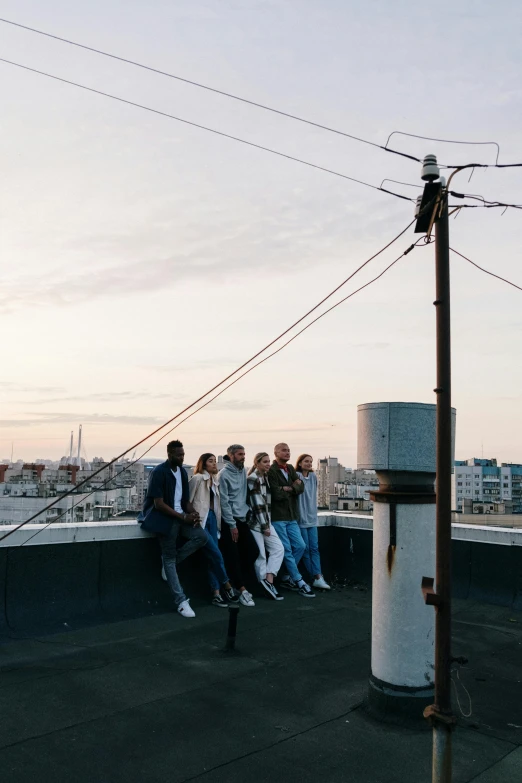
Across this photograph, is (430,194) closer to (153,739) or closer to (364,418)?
(364,418)

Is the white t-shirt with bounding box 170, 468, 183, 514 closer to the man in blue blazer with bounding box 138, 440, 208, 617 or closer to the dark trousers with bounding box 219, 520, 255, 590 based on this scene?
the man in blue blazer with bounding box 138, 440, 208, 617

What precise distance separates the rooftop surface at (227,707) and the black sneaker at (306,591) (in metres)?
1.39

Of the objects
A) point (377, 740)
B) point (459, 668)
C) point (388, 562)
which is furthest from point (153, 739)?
point (459, 668)

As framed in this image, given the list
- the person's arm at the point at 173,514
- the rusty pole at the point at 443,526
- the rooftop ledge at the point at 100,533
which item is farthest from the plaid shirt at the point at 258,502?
the rusty pole at the point at 443,526

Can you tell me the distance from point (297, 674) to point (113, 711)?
1729 mm

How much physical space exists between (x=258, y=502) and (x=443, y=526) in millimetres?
5684

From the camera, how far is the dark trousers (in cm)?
875

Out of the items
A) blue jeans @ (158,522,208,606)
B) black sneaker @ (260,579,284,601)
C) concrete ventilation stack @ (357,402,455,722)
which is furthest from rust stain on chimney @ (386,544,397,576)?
black sneaker @ (260,579,284,601)

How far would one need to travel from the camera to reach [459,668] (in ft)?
20.4

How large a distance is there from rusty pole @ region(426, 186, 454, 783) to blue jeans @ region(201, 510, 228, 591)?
A: 5.09 metres

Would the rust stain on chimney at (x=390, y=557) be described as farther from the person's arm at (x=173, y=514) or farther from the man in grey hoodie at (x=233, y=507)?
the man in grey hoodie at (x=233, y=507)

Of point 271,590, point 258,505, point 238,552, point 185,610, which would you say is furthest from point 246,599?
point 258,505

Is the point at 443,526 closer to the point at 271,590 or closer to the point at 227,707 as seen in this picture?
the point at 227,707

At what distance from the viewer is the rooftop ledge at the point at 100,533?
7242mm
